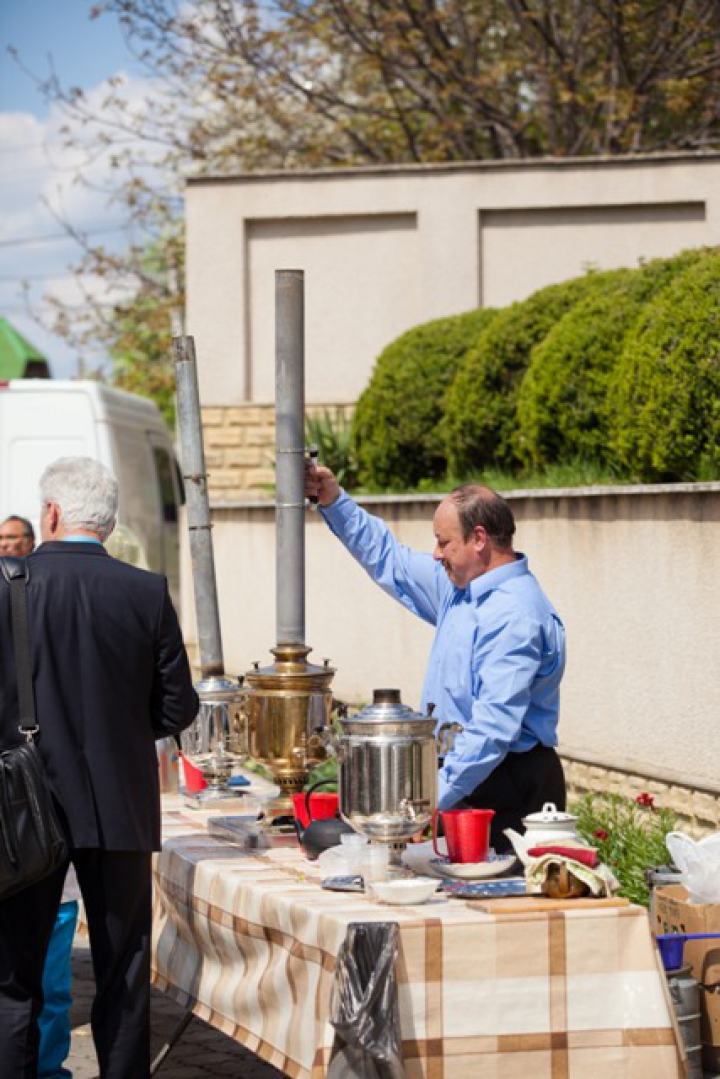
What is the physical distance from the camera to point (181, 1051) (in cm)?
682

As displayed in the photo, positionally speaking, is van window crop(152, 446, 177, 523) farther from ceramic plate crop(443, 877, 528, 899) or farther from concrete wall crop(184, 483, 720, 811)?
ceramic plate crop(443, 877, 528, 899)

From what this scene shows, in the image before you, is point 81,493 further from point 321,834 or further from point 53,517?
point 321,834

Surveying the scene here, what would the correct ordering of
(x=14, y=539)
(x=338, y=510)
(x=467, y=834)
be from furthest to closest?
1. (x=14, y=539)
2. (x=338, y=510)
3. (x=467, y=834)

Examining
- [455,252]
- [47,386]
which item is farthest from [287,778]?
[455,252]

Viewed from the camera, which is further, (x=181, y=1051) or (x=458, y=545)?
(x=181, y=1051)

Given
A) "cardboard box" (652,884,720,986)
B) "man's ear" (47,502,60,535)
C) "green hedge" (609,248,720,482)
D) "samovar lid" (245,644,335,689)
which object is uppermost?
"green hedge" (609,248,720,482)

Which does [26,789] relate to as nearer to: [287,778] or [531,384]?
[287,778]

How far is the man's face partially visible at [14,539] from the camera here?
10414 mm

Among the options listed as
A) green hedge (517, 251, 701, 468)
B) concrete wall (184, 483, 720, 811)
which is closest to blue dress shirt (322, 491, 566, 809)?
concrete wall (184, 483, 720, 811)

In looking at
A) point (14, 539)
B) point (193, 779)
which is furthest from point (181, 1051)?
point (14, 539)

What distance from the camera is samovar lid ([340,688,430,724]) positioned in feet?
16.0

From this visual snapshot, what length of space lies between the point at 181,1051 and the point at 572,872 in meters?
2.69

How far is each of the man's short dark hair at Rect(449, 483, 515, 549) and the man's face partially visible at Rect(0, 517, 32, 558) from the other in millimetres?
5156

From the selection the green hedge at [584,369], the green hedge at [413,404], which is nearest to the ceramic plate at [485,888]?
the green hedge at [584,369]
